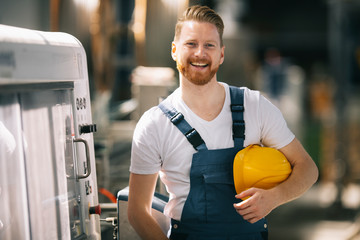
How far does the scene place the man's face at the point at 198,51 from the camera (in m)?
2.31

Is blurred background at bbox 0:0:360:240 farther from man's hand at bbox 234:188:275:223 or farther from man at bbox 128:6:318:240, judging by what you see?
man's hand at bbox 234:188:275:223

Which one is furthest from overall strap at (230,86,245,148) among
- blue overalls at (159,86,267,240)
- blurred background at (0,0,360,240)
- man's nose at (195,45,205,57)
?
blurred background at (0,0,360,240)

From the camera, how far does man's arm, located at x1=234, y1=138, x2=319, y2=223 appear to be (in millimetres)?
2186

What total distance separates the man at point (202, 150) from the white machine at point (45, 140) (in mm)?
314

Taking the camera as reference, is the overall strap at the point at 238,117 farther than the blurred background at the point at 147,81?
No

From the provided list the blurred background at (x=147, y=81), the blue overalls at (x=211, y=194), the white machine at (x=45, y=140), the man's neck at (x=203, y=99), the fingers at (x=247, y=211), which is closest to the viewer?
the white machine at (x=45, y=140)

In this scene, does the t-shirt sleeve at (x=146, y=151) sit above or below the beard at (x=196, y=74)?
below

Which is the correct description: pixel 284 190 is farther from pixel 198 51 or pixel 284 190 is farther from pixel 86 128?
pixel 86 128

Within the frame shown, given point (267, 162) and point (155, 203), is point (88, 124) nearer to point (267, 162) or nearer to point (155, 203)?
point (155, 203)

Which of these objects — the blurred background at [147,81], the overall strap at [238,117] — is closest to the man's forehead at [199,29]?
the overall strap at [238,117]

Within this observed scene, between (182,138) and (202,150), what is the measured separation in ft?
0.37

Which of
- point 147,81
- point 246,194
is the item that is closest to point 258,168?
point 246,194

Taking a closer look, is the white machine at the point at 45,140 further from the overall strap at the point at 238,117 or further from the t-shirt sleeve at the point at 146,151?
the overall strap at the point at 238,117

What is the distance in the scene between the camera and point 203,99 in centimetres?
241
